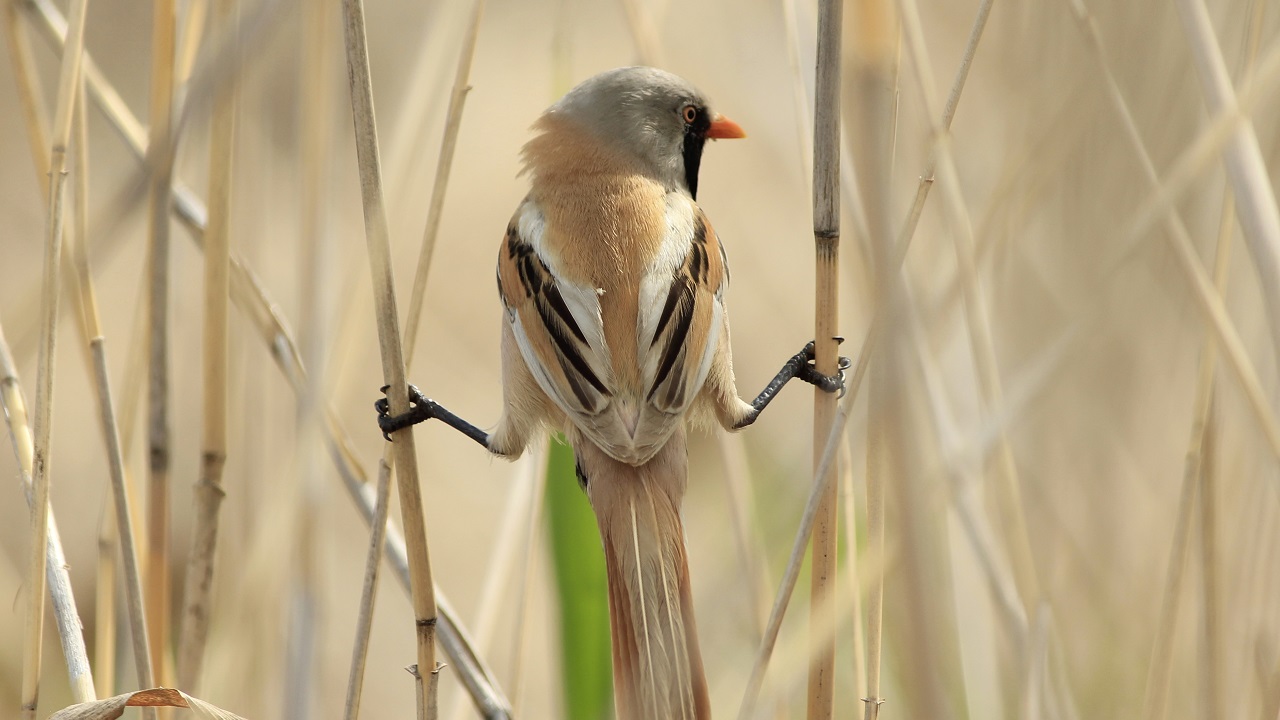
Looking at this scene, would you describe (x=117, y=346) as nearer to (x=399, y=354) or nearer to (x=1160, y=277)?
(x=399, y=354)

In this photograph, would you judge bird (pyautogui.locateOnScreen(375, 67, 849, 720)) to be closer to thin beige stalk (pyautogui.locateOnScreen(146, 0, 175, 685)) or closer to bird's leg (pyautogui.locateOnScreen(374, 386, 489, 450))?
bird's leg (pyautogui.locateOnScreen(374, 386, 489, 450))

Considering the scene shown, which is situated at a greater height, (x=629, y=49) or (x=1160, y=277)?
(x=629, y=49)

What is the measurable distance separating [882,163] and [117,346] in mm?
3306

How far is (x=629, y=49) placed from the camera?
4.49 metres

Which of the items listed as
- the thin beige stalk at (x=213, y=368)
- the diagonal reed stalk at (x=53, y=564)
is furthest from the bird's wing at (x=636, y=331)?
the diagonal reed stalk at (x=53, y=564)

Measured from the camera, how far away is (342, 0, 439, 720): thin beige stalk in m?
1.48

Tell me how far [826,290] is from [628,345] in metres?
0.44

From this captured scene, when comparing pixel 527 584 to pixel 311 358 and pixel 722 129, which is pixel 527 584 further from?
pixel 722 129

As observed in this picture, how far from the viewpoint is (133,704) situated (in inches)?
56.3

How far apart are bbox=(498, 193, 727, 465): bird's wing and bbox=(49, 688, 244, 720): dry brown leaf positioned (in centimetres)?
76

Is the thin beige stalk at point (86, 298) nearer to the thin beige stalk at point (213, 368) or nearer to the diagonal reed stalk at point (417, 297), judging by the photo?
the thin beige stalk at point (213, 368)

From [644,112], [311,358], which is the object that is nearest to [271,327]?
[311,358]

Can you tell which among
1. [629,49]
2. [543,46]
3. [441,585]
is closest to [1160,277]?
[441,585]

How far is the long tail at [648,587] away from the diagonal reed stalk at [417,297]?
313 mm
